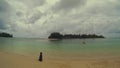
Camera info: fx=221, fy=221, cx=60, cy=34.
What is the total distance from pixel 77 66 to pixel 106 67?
1.72 meters

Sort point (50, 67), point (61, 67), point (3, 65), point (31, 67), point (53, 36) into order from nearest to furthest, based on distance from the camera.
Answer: point (3, 65) → point (31, 67) → point (50, 67) → point (61, 67) → point (53, 36)

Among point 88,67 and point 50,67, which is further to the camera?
point 88,67

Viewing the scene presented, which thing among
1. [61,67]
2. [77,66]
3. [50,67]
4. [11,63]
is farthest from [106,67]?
[11,63]

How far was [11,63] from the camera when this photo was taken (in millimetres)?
10469

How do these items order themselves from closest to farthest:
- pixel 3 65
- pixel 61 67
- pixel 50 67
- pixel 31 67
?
pixel 3 65 < pixel 31 67 < pixel 50 67 < pixel 61 67

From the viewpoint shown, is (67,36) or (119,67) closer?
(119,67)

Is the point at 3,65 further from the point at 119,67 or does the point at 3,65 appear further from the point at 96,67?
the point at 119,67

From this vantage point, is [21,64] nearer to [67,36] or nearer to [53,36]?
[53,36]

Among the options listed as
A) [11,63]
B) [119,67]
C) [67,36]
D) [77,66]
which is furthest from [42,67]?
[67,36]

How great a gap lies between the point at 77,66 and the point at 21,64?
3.90 metres

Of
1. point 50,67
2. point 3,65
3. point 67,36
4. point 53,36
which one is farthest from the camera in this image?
point 67,36

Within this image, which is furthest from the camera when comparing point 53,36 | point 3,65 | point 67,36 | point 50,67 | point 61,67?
point 67,36

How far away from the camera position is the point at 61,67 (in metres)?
12.5

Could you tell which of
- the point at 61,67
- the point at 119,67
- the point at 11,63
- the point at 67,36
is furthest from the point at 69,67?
the point at 67,36
